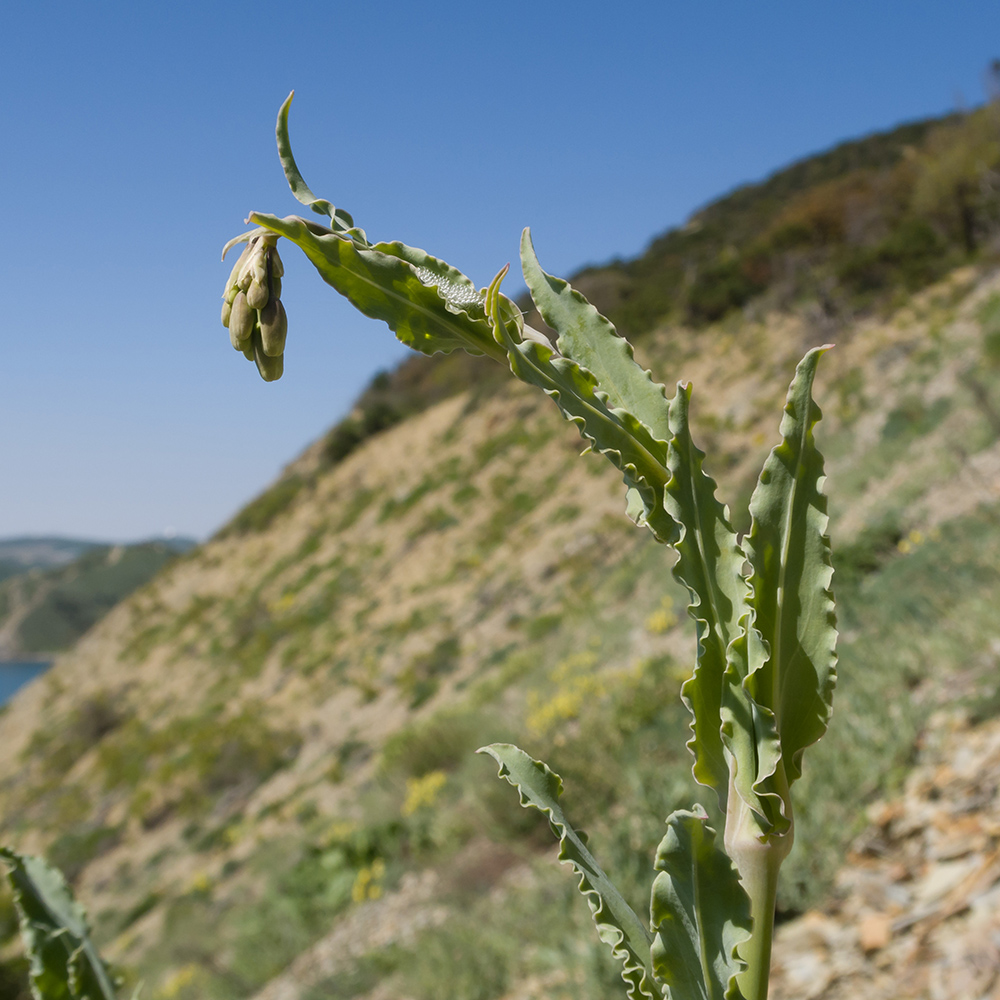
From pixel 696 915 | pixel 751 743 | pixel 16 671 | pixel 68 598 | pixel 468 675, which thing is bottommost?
pixel 696 915

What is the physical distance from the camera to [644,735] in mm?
5199

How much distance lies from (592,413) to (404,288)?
0.73ft

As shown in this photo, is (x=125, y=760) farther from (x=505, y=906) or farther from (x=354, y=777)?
(x=505, y=906)

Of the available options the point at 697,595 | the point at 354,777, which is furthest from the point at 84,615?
the point at 697,595

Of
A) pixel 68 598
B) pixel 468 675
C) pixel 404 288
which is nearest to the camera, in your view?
pixel 404 288

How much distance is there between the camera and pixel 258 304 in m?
0.81

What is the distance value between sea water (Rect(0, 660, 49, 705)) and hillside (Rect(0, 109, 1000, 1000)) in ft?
143

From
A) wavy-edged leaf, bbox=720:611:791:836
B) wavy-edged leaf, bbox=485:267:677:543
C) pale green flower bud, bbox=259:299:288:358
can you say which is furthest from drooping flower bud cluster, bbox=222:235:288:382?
wavy-edged leaf, bbox=720:611:791:836

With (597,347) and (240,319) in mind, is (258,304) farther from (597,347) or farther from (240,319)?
(597,347)

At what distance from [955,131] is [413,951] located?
2230cm

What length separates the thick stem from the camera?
67 cm

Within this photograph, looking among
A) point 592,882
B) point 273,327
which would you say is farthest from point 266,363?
point 592,882

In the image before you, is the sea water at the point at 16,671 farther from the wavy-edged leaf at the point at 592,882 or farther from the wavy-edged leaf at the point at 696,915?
the wavy-edged leaf at the point at 696,915

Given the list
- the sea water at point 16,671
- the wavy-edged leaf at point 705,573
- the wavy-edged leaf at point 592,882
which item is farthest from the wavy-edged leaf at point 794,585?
the sea water at point 16,671
